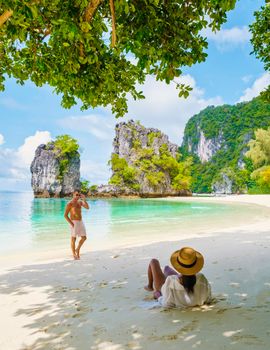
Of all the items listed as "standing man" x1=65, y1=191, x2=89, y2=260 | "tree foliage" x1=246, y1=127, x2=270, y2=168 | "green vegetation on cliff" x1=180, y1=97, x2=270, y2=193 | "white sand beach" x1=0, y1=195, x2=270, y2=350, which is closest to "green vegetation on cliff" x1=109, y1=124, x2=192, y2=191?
"tree foliage" x1=246, y1=127, x2=270, y2=168

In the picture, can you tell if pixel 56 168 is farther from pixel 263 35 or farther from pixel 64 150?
pixel 263 35

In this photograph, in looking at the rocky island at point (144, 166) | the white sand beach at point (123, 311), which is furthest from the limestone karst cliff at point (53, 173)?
the white sand beach at point (123, 311)

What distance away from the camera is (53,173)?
73.6m

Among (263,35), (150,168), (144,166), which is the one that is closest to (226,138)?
(150,168)

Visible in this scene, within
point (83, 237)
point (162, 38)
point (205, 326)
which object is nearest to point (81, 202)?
point (83, 237)

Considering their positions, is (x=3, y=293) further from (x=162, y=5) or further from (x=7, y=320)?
(x=162, y=5)

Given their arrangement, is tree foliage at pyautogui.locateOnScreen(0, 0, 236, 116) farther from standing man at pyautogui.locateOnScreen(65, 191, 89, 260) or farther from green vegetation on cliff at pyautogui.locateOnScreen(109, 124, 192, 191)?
green vegetation on cliff at pyautogui.locateOnScreen(109, 124, 192, 191)

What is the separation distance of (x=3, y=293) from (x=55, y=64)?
4208 millimetres

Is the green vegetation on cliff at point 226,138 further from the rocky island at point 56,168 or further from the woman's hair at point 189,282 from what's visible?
the woman's hair at point 189,282

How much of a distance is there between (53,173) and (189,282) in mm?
72868

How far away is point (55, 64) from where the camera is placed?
5.16 meters

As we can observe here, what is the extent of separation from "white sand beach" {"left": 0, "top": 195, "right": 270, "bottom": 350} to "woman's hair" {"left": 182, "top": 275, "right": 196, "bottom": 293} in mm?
249

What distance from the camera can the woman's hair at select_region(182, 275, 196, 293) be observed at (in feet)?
12.5

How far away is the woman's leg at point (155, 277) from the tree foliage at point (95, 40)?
277 centimetres
